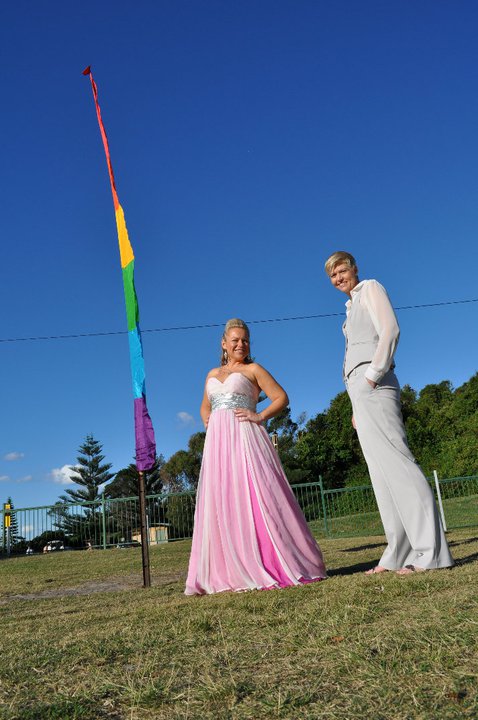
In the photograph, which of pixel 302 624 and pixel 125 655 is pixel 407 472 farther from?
pixel 125 655

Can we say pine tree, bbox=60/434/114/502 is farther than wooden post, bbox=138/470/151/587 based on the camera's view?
Yes

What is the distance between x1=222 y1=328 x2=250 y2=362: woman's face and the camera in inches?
177

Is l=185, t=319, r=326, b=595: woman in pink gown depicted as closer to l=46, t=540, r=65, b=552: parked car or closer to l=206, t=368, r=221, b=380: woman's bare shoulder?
l=206, t=368, r=221, b=380: woman's bare shoulder

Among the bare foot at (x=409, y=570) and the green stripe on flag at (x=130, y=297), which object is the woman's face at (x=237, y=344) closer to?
the green stripe on flag at (x=130, y=297)

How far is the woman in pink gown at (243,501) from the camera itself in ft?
12.5

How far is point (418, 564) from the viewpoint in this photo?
366 centimetres

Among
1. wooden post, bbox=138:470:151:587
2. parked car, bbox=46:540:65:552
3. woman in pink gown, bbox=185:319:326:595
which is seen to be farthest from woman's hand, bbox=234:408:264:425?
parked car, bbox=46:540:65:552

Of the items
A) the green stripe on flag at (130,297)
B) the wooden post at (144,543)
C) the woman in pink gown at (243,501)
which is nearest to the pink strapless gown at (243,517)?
the woman in pink gown at (243,501)

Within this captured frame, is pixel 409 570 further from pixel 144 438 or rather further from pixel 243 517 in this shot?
pixel 144 438

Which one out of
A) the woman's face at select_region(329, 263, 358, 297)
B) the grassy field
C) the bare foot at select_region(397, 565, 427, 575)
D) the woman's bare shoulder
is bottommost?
the bare foot at select_region(397, 565, 427, 575)

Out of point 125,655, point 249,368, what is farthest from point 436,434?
point 125,655

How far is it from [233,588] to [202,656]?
196cm

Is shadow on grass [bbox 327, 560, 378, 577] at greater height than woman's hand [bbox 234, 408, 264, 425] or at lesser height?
lesser

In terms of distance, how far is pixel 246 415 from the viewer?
168 inches
